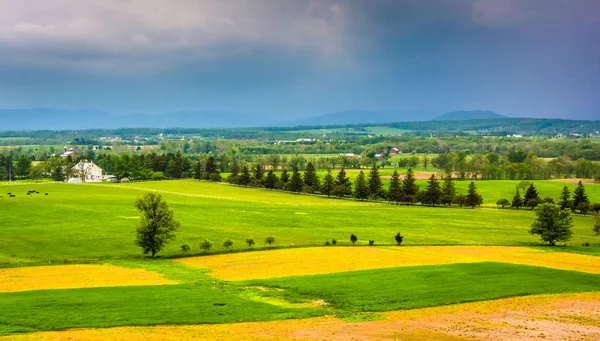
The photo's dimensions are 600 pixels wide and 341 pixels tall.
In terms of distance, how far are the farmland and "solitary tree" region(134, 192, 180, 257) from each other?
1.96 m

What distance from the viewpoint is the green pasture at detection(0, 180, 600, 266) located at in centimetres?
7412

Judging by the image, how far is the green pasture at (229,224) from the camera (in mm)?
74125

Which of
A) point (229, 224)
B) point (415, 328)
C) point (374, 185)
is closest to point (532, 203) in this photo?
point (374, 185)

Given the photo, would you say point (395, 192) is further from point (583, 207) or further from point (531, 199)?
point (583, 207)

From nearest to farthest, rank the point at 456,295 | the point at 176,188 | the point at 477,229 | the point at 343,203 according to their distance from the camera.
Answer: the point at 456,295
the point at 477,229
the point at 343,203
the point at 176,188

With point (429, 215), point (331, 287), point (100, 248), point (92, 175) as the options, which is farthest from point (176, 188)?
point (331, 287)

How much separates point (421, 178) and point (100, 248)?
127 m

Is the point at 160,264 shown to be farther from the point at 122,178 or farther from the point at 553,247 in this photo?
the point at 122,178

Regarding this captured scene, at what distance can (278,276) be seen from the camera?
184ft

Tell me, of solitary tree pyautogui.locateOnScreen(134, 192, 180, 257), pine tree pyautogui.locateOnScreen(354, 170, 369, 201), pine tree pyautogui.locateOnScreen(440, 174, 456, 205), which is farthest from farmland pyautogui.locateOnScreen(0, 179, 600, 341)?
pine tree pyautogui.locateOnScreen(354, 170, 369, 201)

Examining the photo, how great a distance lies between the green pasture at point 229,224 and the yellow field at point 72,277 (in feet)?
16.3

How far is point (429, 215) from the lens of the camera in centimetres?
11419

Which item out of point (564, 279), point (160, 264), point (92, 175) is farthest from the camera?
point (92, 175)

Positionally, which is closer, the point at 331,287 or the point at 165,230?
the point at 331,287
